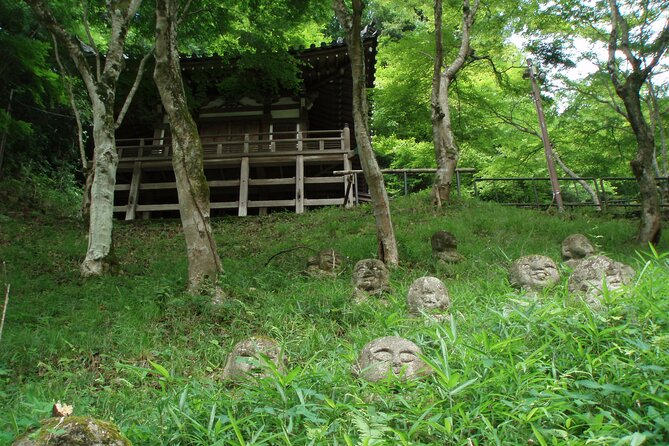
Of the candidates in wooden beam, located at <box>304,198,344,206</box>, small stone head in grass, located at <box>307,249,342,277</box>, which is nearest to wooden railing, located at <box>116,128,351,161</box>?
wooden beam, located at <box>304,198,344,206</box>

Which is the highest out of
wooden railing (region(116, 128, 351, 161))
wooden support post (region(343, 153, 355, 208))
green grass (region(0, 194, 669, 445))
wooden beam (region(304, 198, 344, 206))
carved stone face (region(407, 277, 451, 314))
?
wooden railing (region(116, 128, 351, 161))

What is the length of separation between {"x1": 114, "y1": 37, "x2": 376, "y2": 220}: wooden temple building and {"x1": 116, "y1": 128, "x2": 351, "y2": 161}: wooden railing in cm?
3

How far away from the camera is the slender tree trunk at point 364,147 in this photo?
24.8 feet

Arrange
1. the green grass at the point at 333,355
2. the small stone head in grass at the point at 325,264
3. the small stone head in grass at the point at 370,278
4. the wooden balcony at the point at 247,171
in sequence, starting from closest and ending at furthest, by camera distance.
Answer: the green grass at the point at 333,355, the small stone head in grass at the point at 370,278, the small stone head in grass at the point at 325,264, the wooden balcony at the point at 247,171

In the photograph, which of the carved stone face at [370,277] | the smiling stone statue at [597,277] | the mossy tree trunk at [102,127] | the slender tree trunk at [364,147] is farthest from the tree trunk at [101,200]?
the smiling stone statue at [597,277]

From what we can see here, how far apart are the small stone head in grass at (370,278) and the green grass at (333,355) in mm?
196

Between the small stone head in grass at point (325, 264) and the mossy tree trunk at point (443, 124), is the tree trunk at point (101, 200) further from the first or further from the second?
the mossy tree trunk at point (443, 124)

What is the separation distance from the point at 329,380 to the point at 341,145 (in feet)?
43.9

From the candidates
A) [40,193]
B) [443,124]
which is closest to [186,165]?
[443,124]

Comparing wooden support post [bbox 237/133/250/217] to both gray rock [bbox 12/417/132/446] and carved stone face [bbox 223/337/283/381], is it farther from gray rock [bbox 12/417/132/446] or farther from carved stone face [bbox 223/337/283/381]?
gray rock [bbox 12/417/132/446]

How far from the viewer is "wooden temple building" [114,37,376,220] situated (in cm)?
1492

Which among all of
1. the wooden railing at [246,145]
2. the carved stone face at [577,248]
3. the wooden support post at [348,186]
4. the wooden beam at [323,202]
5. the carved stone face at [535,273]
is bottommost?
the carved stone face at [535,273]

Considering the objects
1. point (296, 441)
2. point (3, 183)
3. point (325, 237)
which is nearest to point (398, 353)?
point (296, 441)

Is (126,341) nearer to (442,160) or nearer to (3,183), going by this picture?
(442,160)
